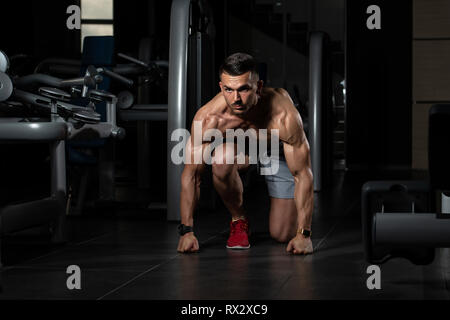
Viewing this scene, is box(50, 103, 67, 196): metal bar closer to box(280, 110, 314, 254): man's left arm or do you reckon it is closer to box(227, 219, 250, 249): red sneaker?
box(227, 219, 250, 249): red sneaker

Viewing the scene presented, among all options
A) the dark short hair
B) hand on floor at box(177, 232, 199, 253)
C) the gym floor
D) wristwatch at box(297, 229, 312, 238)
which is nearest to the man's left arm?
wristwatch at box(297, 229, 312, 238)

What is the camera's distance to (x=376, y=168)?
8.15 meters

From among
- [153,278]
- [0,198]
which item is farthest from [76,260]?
[0,198]

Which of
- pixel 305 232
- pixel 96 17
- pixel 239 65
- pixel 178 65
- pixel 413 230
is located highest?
pixel 96 17

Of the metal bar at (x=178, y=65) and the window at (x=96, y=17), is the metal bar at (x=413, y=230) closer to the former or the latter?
the metal bar at (x=178, y=65)

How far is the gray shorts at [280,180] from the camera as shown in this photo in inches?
129

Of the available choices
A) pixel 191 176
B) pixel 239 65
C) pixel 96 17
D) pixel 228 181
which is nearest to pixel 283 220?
pixel 228 181

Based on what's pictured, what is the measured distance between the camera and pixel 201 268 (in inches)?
105

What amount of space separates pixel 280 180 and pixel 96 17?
6.22 m

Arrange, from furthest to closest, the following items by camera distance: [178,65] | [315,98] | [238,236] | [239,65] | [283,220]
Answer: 1. [315,98]
2. [178,65]
3. [283,220]
4. [238,236]
5. [239,65]

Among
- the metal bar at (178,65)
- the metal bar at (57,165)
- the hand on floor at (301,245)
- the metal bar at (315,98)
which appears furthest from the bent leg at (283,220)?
the metal bar at (315,98)

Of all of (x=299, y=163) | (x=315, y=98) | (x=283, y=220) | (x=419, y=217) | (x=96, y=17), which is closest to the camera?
(x=419, y=217)

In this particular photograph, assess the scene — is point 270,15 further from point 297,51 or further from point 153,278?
point 153,278

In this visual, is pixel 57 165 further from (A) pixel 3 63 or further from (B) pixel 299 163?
(B) pixel 299 163
